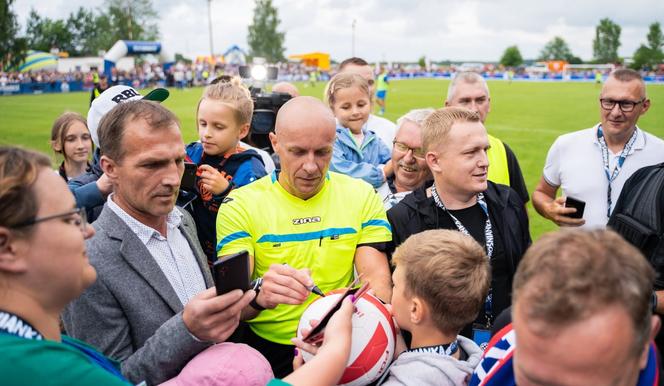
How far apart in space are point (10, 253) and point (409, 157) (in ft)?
10.1

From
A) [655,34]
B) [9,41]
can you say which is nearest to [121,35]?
[9,41]

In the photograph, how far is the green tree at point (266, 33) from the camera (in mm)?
96562

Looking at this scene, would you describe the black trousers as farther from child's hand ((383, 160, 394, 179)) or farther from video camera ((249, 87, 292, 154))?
video camera ((249, 87, 292, 154))

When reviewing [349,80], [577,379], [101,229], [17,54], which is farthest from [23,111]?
[17,54]

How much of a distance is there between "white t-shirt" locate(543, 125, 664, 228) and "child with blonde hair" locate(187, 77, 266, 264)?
2937 mm

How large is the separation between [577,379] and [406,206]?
6.77 ft

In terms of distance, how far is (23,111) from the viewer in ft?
89.1

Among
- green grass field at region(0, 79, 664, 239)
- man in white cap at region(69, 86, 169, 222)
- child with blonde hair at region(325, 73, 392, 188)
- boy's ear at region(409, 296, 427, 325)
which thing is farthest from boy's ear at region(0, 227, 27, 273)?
green grass field at region(0, 79, 664, 239)

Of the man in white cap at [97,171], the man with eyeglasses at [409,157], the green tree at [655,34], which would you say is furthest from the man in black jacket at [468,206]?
the green tree at [655,34]

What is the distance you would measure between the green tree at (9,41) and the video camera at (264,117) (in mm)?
63003

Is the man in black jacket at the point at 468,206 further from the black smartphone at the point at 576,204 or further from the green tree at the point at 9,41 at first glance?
the green tree at the point at 9,41

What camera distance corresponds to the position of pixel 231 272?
77.0 inches

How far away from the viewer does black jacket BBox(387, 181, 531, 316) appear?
3.23 meters

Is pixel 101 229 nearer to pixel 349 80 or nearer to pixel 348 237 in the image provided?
pixel 348 237
